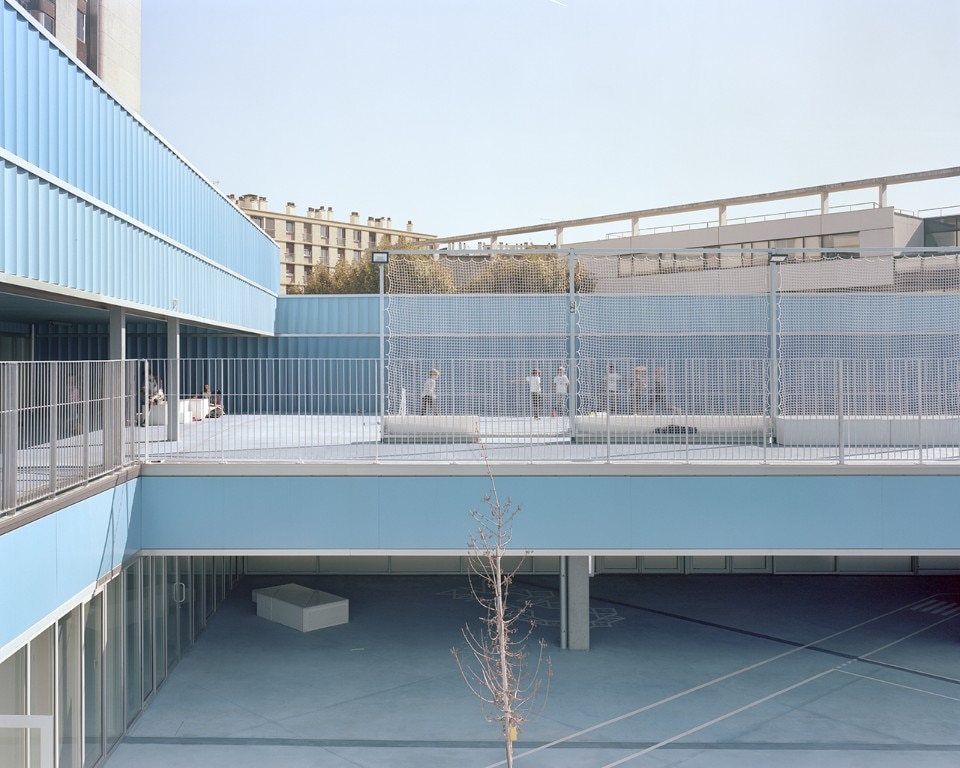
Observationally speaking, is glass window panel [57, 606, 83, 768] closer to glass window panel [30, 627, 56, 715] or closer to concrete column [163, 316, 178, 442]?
glass window panel [30, 627, 56, 715]

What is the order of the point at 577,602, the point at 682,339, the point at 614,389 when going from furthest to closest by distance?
the point at 682,339, the point at 577,602, the point at 614,389

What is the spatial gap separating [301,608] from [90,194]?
27.8ft

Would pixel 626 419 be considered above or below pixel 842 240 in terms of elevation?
below

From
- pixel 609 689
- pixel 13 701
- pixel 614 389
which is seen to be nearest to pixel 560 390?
pixel 614 389

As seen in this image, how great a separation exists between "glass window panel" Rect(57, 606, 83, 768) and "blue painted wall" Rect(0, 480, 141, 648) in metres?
0.40

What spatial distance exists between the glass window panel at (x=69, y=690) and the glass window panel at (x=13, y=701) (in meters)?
0.87

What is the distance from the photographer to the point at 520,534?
13930 mm

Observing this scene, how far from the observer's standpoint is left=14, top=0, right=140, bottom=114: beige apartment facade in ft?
122

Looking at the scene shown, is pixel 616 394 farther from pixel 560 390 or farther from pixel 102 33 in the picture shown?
pixel 102 33

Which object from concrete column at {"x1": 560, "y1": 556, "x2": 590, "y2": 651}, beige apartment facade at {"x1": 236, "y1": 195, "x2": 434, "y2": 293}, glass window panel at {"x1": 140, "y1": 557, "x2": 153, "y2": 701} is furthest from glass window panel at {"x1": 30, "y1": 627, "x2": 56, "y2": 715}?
beige apartment facade at {"x1": 236, "y1": 195, "x2": 434, "y2": 293}

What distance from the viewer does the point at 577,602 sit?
53.0ft

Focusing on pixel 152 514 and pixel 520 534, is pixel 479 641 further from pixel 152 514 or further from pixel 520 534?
pixel 152 514

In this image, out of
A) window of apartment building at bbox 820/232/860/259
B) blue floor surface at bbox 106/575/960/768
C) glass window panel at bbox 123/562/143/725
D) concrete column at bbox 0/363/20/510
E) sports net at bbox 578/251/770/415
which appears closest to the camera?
concrete column at bbox 0/363/20/510

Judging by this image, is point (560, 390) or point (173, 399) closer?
point (173, 399)
